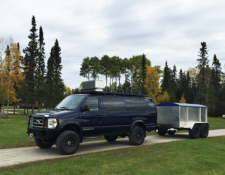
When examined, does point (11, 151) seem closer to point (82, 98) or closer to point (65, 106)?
point (65, 106)

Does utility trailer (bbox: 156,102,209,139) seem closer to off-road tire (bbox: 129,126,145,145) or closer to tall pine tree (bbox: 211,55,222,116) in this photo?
off-road tire (bbox: 129,126,145,145)

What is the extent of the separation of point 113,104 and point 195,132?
22.7ft

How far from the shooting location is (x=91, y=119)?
9562mm

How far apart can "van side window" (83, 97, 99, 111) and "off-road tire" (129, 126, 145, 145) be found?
244cm

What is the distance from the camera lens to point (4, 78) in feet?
128

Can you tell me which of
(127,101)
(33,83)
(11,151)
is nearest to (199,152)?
(127,101)

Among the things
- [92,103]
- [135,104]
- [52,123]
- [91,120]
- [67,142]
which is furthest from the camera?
[135,104]

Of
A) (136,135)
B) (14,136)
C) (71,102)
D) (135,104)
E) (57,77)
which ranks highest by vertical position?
(57,77)

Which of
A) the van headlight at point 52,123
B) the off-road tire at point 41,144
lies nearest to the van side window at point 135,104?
the van headlight at point 52,123

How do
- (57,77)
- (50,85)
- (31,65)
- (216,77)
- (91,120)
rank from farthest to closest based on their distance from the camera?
1. (216,77)
2. (57,77)
3. (50,85)
4. (31,65)
5. (91,120)

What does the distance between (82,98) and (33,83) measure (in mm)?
32010

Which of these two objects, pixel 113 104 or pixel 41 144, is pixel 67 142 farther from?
pixel 113 104

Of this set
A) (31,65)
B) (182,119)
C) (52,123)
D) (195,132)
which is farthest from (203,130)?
(31,65)

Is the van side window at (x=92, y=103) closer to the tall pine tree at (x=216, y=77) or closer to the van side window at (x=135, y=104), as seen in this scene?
the van side window at (x=135, y=104)
